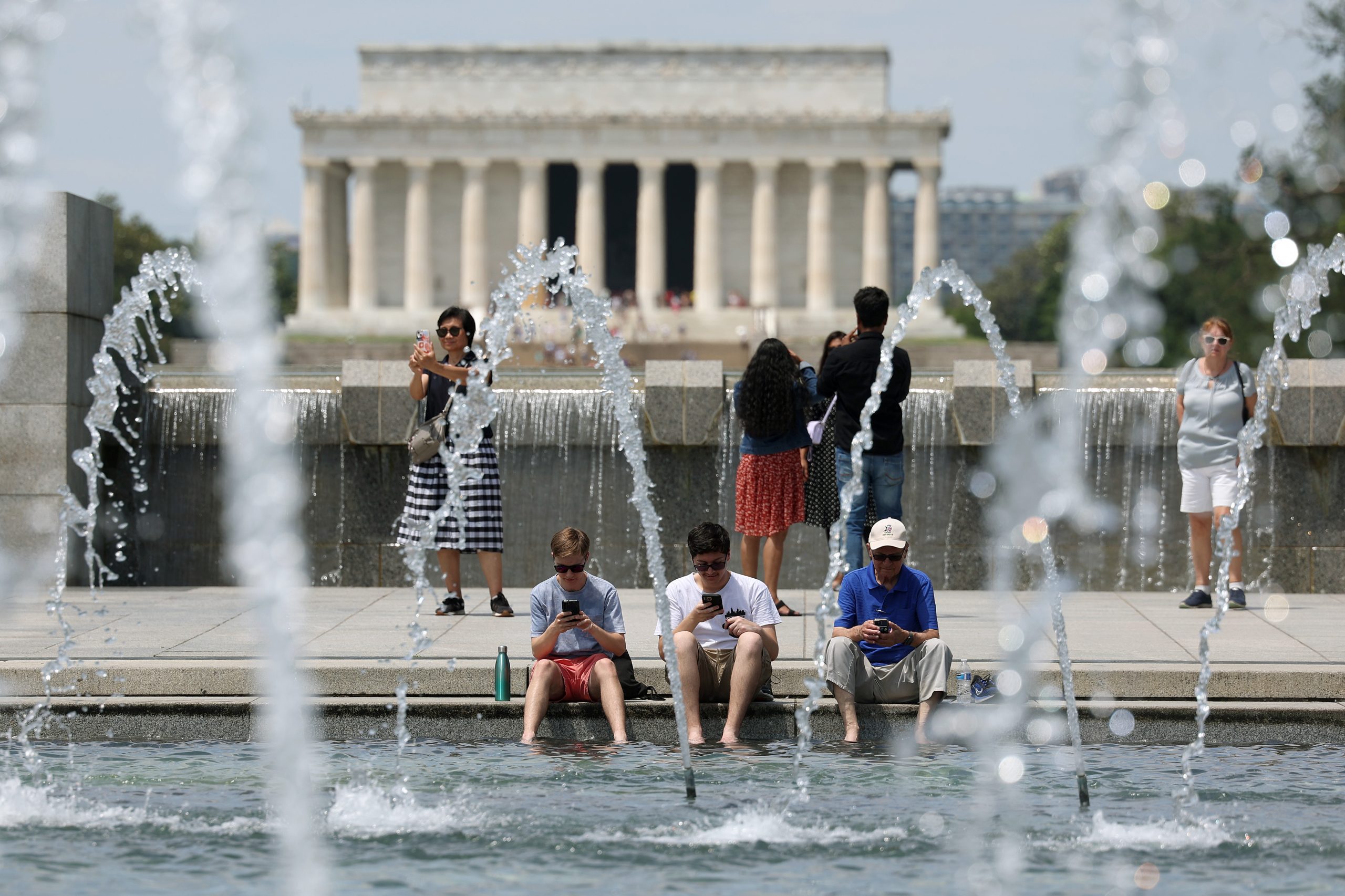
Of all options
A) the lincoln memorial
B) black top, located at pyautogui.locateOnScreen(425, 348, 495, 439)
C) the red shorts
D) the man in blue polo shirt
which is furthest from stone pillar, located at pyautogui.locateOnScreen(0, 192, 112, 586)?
the lincoln memorial

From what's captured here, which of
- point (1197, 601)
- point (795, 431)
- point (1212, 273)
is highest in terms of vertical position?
point (1212, 273)

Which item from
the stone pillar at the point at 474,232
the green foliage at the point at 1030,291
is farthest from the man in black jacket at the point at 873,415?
the green foliage at the point at 1030,291

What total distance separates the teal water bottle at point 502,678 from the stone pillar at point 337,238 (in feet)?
213

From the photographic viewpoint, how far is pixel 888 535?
8.44 metres

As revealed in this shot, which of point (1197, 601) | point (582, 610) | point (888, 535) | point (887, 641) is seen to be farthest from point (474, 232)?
point (887, 641)

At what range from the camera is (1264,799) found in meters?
7.08

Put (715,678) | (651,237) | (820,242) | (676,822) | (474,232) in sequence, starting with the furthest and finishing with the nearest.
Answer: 1. (651,237)
2. (474,232)
3. (820,242)
4. (715,678)
5. (676,822)

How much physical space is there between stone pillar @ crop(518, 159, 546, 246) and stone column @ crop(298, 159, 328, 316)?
7904 mm

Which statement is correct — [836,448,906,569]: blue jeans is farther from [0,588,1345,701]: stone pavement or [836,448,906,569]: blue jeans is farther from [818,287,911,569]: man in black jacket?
[0,588,1345,701]: stone pavement

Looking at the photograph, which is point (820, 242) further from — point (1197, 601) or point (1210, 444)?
point (1197, 601)

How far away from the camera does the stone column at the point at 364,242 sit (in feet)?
232

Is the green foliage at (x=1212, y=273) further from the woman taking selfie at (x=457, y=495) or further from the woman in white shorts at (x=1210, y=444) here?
the woman taking selfie at (x=457, y=495)

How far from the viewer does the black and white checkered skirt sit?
37.8ft

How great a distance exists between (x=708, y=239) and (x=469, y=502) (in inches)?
2334
